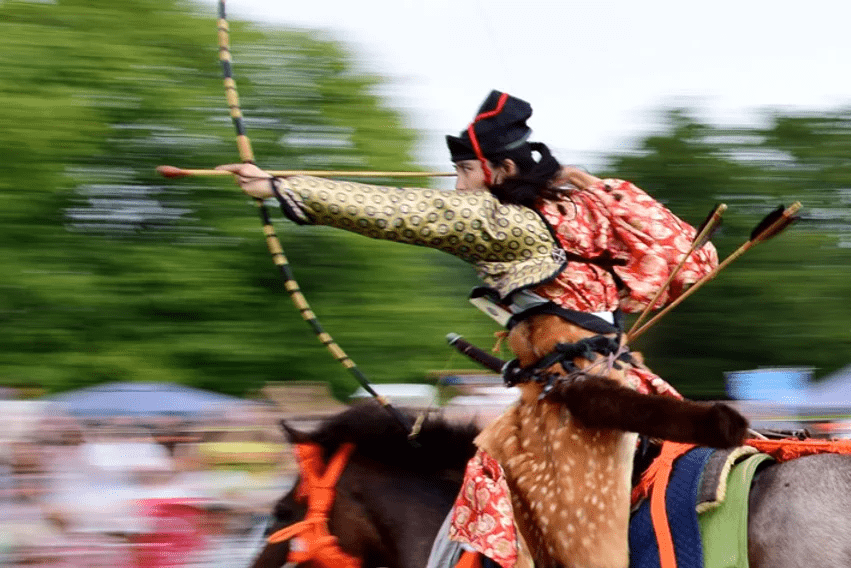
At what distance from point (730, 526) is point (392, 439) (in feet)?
4.15

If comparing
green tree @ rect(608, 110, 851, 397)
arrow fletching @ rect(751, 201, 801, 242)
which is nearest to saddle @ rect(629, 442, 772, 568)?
arrow fletching @ rect(751, 201, 801, 242)

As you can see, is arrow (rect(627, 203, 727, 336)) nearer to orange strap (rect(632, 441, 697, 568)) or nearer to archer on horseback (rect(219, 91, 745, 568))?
archer on horseback (rect(219, 91, 745, 568))

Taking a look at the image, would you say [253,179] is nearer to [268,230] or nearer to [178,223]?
[268,230]

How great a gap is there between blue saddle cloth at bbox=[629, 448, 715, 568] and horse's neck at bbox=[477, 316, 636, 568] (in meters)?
0.05

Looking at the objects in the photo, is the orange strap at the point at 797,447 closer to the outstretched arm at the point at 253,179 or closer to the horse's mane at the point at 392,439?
the horse's mane at the point at 392,439

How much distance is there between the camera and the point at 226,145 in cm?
982

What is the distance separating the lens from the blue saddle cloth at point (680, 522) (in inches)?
114

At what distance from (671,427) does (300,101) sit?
26.5ft

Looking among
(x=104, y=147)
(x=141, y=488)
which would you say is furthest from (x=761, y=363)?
(x=141, y=488)

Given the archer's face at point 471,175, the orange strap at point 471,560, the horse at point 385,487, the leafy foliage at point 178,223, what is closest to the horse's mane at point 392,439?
the horse at point 385,487

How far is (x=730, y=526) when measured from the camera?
113 inches

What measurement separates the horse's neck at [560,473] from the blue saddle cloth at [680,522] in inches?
2.1

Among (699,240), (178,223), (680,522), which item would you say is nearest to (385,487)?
(680,522)

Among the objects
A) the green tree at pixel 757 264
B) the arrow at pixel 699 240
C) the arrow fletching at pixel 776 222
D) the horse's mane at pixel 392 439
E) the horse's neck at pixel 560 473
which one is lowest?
the green tree at pixel 757 264
